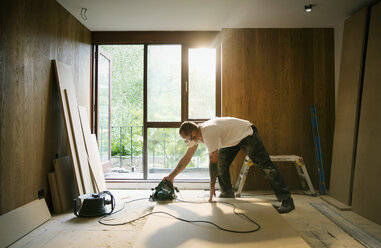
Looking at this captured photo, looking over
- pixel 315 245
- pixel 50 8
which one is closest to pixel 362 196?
pixel 315 245

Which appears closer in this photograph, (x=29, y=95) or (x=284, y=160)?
(x=29, y=95)

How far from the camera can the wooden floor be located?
2096 mm

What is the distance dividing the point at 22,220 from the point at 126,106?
3.99 meters

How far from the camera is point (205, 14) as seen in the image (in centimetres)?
338

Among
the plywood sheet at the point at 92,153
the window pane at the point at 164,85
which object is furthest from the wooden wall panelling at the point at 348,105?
the plywood sheet at the point at 92,153

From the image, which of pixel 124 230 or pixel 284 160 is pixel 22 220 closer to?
pixel 124 230

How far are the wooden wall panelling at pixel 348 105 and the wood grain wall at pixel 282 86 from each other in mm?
417

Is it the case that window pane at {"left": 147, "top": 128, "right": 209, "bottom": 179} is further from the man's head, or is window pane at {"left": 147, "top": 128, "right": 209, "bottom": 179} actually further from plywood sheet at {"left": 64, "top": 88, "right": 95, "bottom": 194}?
the man's head

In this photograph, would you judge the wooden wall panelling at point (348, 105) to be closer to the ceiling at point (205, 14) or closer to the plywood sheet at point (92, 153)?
the ceiling at point (205, 14)

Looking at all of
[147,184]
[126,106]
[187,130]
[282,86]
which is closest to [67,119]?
[187,130]

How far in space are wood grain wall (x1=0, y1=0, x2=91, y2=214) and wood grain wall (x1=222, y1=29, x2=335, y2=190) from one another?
2.24 m

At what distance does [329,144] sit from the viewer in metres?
3.81

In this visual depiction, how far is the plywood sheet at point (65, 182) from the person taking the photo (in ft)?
9.34

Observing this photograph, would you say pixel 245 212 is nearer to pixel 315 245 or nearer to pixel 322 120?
pixel 315 245
